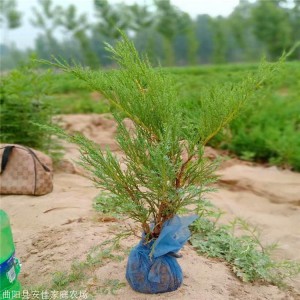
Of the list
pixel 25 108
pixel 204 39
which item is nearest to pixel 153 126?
pixel 25 108

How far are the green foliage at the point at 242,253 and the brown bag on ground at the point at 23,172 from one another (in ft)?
5.03

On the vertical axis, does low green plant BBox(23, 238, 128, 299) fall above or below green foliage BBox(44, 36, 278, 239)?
below

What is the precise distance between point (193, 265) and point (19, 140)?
289cm

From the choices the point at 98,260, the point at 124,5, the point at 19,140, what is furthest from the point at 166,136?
the point at 124,5

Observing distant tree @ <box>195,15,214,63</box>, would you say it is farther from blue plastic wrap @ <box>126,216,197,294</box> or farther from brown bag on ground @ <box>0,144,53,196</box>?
blue plastic wrap @ <box>126,216,197,294</box>

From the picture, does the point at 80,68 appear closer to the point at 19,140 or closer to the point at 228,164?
the point at 19,140

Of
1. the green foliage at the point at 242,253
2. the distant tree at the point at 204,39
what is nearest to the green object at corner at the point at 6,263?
the green foliage at the point at 242,253

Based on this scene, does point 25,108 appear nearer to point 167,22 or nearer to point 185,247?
point 185,247

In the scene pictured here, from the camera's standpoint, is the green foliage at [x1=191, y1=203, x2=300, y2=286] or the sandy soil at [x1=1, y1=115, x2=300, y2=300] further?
the green foliage at [x1=191, y1=203, x2=300, y2=286]

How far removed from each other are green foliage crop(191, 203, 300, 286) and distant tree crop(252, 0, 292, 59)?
102 ft

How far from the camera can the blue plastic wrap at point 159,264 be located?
2225 mm

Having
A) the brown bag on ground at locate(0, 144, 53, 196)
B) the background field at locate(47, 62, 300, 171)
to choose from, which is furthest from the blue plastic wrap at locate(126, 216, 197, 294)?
the background field at locate(47, 62, 300, 171)

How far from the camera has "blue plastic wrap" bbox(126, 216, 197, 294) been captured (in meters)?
2.22

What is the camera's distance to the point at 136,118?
2.18m
